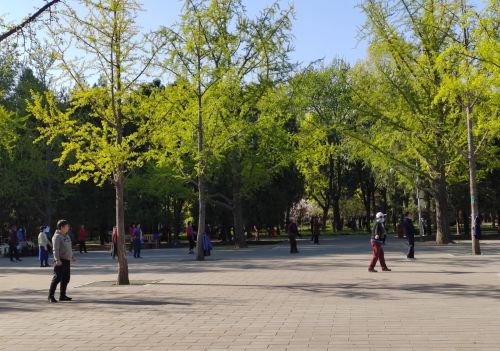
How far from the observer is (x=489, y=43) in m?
15.0

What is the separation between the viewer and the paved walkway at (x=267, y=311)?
8.01 meters

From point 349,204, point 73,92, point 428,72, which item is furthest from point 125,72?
point 349,204

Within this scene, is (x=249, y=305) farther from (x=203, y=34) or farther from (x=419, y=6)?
(x=419, y=6)

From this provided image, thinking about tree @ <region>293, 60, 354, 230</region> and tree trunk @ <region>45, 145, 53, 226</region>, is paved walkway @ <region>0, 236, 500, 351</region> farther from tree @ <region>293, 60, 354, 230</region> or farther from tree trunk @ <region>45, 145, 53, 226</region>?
tree trunk @ <region>45, 145, 53, 226</region>

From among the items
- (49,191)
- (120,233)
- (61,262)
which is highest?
(49,191)

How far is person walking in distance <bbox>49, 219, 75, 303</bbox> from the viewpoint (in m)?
12.8

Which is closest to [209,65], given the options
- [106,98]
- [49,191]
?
[106,98]

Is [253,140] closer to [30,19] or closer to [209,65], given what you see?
[209,65]

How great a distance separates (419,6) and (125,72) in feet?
51.6

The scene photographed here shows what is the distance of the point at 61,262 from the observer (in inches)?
511

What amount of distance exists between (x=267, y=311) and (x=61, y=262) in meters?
4.78

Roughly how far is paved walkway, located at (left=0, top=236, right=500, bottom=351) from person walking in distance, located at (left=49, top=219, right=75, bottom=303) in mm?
428

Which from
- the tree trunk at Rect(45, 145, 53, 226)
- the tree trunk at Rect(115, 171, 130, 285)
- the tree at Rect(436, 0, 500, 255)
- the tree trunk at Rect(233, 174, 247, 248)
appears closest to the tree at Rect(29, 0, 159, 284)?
the tree trunk at Rect(115, 171, 130, 285)

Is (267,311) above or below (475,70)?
below
